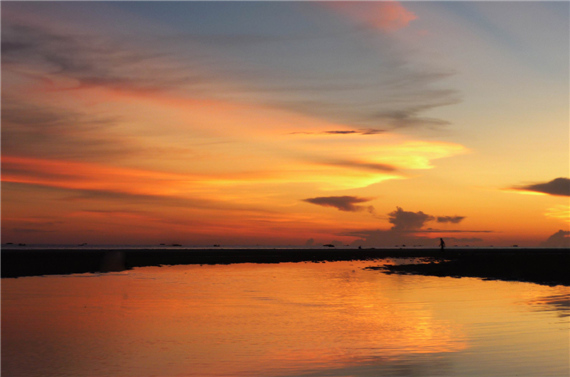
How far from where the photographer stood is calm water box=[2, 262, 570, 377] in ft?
61.7

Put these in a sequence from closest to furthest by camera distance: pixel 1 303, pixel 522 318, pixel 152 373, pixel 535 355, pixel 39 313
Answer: pixel 152 373 → pixel 535 355 → pixel 522 318 → pixel 39 313 → pixel 1 303

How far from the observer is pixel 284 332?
25.3m

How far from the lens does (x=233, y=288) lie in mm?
46062

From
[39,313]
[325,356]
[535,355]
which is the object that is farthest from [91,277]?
[535,355]

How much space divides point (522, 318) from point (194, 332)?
16.2 metres

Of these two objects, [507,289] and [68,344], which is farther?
[507,289]

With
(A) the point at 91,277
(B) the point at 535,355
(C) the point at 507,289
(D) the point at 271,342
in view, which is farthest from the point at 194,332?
Answer: (A) the point at 91,277

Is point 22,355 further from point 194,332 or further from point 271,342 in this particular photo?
point 271,342

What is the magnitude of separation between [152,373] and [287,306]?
1705 centimetres

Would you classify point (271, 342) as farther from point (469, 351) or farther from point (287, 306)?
point (287, 306)

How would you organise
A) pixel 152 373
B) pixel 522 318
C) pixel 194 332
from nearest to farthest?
pixel 152 373 < pixel 194 332 < pixel 522 318

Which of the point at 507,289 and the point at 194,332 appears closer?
the point at 194,332

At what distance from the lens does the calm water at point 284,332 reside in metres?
18.8

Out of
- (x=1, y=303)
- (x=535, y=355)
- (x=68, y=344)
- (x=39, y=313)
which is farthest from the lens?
(x=1, y=303)
